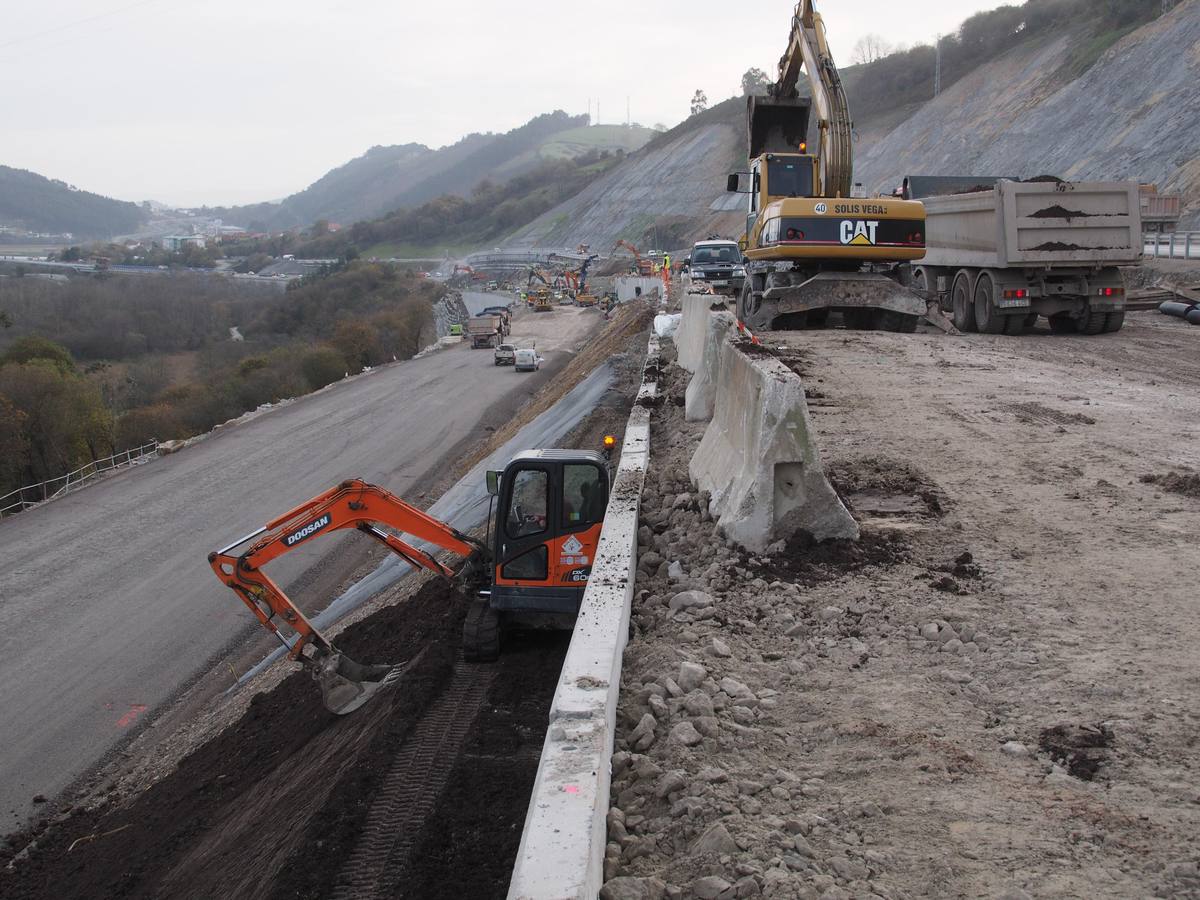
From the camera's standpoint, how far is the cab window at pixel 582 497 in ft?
29.6

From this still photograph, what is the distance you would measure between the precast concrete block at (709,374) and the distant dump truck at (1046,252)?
691 centimetres

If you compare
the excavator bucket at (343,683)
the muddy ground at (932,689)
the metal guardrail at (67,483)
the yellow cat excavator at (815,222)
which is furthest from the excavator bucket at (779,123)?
the metal guardrail at (67,483)

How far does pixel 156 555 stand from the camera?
2338cm

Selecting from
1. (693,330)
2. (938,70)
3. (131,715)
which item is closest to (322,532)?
(693,330)

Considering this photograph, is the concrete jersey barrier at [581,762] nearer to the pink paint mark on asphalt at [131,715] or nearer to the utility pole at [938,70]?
the pink paint mark on asphalt at [131,715]

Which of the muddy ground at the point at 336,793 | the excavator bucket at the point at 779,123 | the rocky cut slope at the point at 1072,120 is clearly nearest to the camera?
the muddy ground at the point at 336,793

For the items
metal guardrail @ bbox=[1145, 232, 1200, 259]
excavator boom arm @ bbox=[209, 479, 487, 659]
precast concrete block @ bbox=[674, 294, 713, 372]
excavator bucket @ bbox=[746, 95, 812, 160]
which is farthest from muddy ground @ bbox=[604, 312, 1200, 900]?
metal guardrail @ bbox=[1145, 232, 1200, 259]

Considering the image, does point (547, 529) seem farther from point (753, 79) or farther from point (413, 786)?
point (753, 79)

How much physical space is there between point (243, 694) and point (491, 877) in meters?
10.4

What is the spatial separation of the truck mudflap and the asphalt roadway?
38.9 ft

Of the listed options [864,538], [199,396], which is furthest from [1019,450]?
[199,396]

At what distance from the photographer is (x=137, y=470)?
31969 mm

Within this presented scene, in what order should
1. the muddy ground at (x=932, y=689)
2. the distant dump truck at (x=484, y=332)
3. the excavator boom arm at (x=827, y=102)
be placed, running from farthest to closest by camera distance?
the distant dump truck at (x=484, y=332) → the excavator boom arm at (x=827, y=102) → the muddy ground at (x=932, y=689)

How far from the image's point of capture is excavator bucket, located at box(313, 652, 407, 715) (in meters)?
9.78
